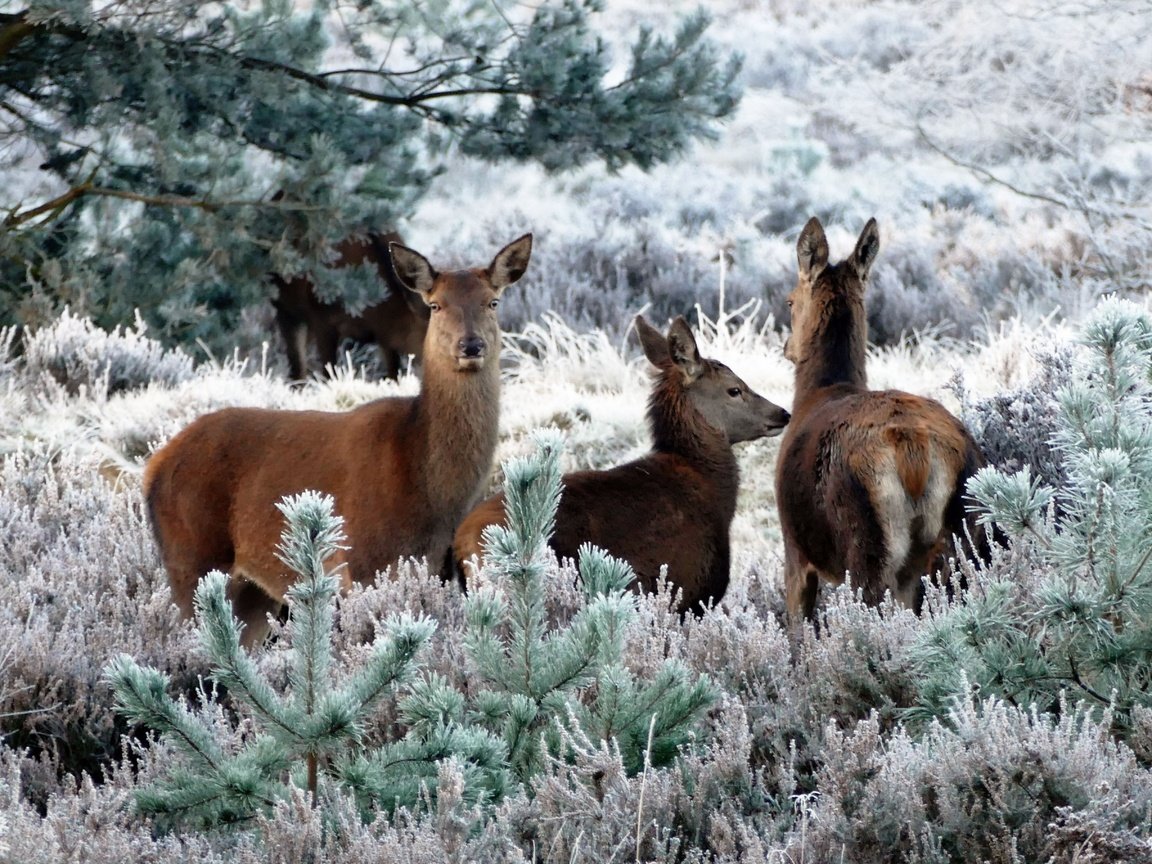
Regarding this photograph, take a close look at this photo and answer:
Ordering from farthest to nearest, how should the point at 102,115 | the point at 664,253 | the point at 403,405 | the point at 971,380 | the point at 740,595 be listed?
the point at 664,253
the point at 102,115
the point at 971,380
the point at 403,405
the point at 740,595

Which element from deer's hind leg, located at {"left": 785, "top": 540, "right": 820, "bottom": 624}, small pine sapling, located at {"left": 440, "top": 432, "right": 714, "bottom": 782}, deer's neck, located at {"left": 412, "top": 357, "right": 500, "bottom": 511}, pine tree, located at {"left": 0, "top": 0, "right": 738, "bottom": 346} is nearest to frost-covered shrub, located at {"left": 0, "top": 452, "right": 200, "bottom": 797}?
deer's neck, located at {"left": 412, "top": 357, "right": 500, "bottom": 511}

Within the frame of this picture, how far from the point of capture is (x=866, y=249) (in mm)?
6984

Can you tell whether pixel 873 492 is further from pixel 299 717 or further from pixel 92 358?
pixel 92 358

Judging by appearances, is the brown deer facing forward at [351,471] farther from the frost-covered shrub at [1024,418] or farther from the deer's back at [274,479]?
the frost-covered shrub at [1024,418]

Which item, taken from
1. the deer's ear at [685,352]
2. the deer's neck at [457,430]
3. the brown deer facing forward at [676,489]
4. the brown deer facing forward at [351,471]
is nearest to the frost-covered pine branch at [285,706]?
the brown deer facing forward at [676,489]

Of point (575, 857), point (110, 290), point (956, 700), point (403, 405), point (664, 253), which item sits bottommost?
point (664, 253)

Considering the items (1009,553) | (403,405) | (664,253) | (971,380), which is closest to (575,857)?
(1009,553)

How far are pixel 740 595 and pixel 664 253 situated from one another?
1121 centimetres

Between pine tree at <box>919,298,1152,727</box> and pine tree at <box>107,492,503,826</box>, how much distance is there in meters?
1.19

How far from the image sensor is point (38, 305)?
392 inches

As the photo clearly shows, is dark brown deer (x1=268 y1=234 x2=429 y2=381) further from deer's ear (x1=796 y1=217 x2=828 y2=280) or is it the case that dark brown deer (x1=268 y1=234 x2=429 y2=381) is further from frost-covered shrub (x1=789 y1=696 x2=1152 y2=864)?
frost-covered shrub (x1=789 y1=696 x2=1152 y2=864)

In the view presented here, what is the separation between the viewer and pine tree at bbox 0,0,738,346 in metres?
10.1

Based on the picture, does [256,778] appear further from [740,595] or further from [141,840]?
[740,595]

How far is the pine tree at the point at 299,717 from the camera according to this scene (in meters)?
3.11
